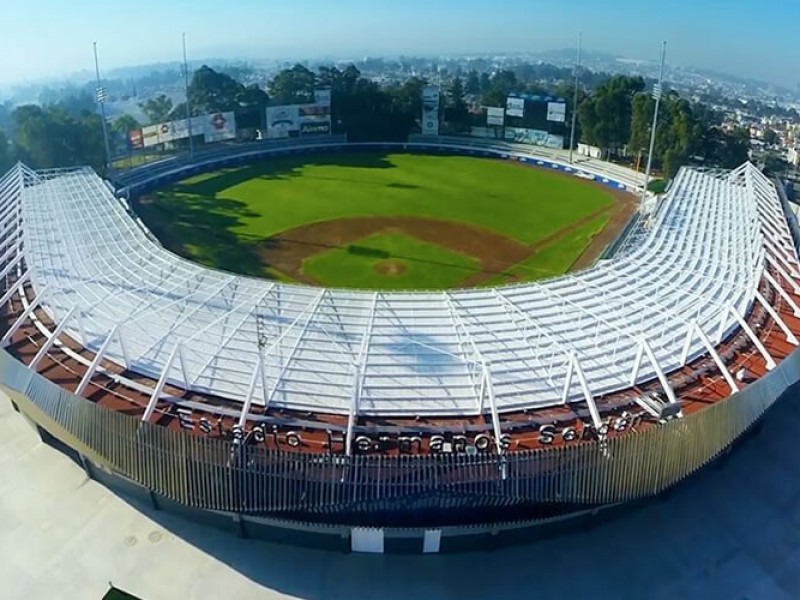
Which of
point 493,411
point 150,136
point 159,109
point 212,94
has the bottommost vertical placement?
point 493,411

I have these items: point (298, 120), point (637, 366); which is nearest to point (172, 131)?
point (298, 120)

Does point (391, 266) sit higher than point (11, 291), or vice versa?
point (11, 291)

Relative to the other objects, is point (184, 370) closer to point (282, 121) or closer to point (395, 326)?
point (395, 326)

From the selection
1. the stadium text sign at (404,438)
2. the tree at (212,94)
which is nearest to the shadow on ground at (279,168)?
the tree at (212,94)

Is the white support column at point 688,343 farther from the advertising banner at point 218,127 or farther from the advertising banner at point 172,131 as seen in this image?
the advertising banner at point 218,127

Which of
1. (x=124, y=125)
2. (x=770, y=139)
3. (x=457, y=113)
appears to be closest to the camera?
(x=124, y=125)

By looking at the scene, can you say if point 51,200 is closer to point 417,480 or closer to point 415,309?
point 415,309

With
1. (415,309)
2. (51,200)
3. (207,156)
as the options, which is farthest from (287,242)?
(207,156)
